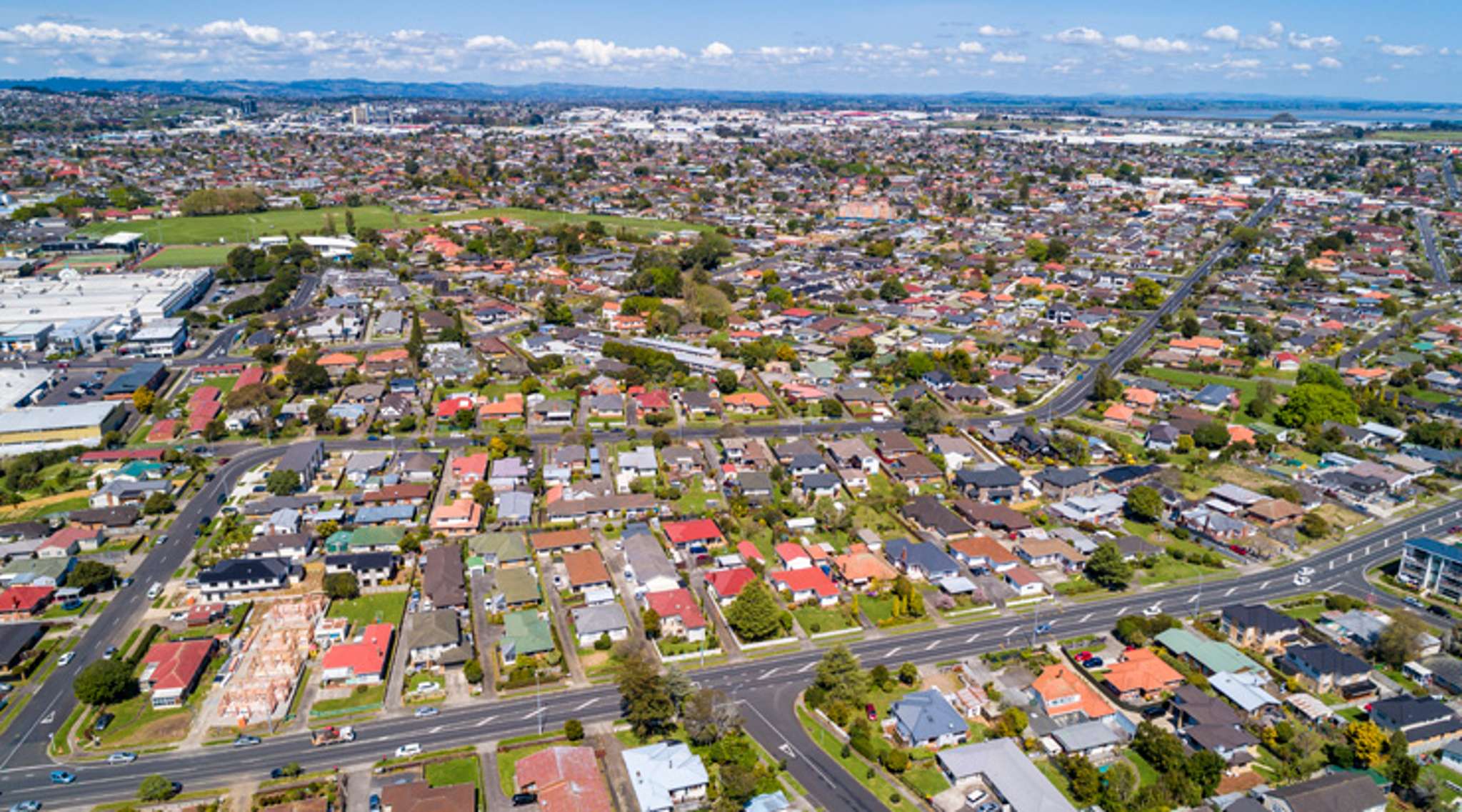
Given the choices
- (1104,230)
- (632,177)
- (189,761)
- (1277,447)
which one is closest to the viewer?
(189,761)

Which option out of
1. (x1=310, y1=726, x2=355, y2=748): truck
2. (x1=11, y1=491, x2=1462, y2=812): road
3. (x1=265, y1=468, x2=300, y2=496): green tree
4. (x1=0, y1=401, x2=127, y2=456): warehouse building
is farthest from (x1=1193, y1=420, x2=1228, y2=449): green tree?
(x1=0, y1=401, x2=127, y2=456): warehouse building

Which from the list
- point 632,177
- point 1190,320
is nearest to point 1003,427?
point 1190,320

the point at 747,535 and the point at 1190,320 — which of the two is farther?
the point at 1190,320

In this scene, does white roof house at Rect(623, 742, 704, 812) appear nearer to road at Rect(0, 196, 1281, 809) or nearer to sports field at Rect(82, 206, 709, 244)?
road at Rect(0, 196, 1281, 809)

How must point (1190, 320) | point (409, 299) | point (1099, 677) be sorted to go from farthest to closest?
point (409, 299)
point (1190, 320)
point (1099, 677)

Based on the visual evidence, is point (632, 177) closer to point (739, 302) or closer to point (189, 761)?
point (739, 302)

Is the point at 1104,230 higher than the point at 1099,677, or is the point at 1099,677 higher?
the point at 1104,230

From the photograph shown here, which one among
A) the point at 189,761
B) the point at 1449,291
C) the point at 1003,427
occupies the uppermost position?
the point at 1449,291

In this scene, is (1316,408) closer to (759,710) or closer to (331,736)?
(759,710)
